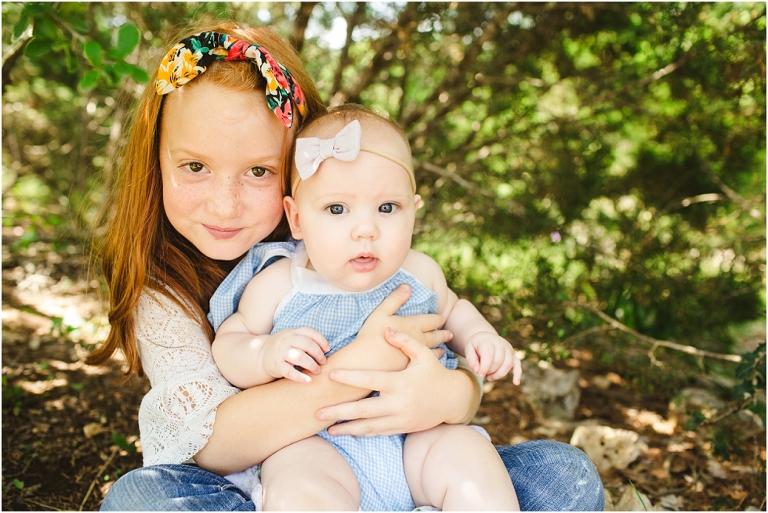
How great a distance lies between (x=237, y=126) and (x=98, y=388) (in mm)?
1966

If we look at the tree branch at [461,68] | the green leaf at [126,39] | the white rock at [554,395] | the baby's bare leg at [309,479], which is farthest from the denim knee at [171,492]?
the tree branch at [461,68]

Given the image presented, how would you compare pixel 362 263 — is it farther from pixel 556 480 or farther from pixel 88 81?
pixel 88 81

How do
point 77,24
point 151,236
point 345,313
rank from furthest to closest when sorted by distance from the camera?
1. point 77,24
2. point 151,236
3. point 345,313

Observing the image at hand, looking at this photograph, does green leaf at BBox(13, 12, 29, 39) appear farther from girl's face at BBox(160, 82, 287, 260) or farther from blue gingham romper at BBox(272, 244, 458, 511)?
blue gingham romper at BBox(272, 244, 458, 511)

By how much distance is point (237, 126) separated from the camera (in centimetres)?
169

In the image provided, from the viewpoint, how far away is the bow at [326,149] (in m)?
1.59

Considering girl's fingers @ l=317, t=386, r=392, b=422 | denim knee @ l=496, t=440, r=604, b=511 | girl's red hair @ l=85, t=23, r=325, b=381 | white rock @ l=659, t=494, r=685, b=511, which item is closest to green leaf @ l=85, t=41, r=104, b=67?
girl's red hair @ l=85, t=23, r=325, b=381

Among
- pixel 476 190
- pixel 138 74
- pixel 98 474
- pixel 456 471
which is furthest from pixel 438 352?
pixel 476 190

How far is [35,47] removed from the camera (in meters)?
2.01

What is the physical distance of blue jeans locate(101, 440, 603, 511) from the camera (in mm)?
1510

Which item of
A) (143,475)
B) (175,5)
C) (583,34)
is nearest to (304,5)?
(175,5)

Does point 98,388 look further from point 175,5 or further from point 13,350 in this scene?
point 175,5

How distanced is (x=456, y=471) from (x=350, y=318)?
0.53 m

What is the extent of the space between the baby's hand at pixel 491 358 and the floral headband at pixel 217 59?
85cm
